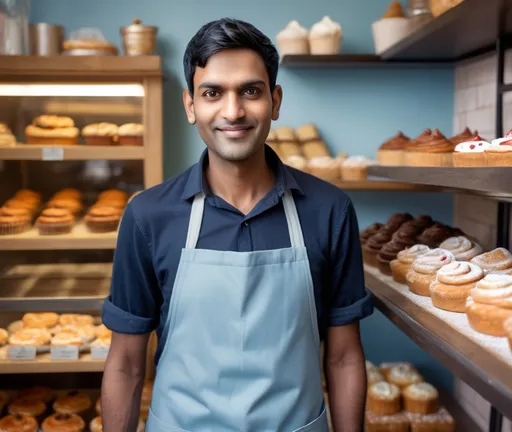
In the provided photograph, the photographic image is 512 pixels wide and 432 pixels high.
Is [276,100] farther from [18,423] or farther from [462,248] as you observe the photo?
[18,423]

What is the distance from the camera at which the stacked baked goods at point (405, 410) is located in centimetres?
287

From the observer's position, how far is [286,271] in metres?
1.70

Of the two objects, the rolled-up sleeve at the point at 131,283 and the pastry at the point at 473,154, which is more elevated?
the pastry at the point at 473,154

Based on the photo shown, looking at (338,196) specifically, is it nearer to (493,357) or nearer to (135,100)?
(493,357)

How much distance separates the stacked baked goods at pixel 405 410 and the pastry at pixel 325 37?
1649 mm

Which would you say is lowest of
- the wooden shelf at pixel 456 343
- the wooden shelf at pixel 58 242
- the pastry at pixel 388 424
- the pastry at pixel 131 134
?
the pastry at pixel 388 424

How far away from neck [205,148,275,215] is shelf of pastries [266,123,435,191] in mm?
1402

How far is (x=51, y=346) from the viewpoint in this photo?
3096 millimetres

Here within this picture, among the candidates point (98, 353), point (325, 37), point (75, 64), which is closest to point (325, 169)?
point (325, 37)

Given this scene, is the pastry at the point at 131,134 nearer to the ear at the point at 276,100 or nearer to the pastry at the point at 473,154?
the ear at the point at 276,100

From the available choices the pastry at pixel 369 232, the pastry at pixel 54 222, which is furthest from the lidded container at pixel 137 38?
the pastry at pixel 369 232

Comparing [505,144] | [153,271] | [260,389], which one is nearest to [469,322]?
[505,144]

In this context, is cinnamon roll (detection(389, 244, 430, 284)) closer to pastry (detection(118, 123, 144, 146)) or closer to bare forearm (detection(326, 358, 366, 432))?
bare forearm (detection(326, 358, 366, 432))

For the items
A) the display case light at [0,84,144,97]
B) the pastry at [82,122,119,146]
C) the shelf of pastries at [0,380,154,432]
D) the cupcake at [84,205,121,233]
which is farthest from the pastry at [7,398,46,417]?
the display case light at [0,84,144,97]
